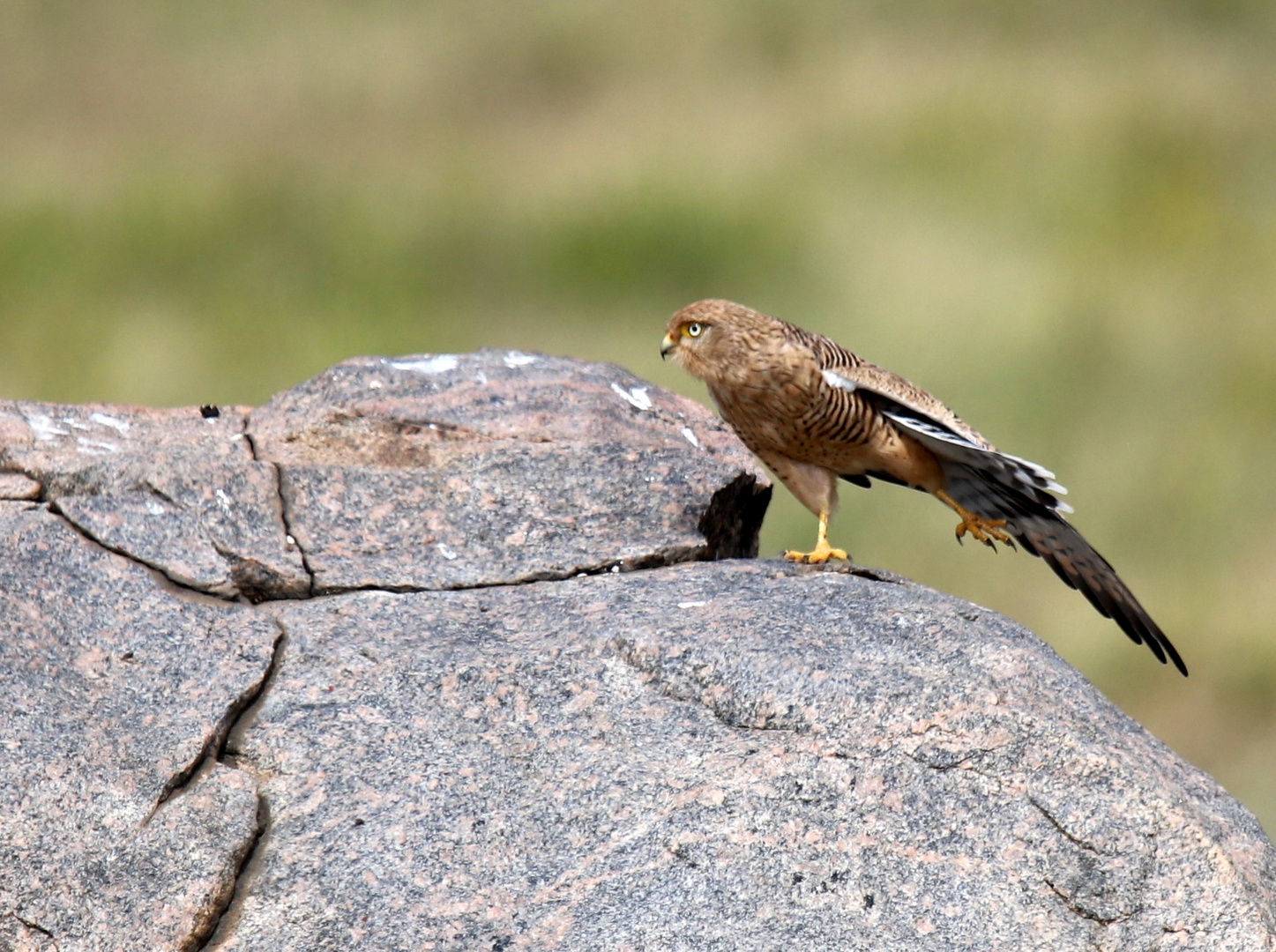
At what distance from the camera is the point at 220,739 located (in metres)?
3.48

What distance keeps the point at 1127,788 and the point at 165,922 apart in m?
2.11

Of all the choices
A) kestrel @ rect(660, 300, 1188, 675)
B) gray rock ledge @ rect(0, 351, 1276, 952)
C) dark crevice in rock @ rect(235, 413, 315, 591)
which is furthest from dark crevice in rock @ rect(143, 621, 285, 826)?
kestrel @ rect(660, 300, 1188, 675)

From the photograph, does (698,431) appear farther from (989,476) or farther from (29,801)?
(29,801)

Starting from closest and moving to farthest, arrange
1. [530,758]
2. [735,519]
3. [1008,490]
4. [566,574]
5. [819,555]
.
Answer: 1. [530,758]
2. [566,574]
3. [819,555]
4. [1008,490]
5. [735,519]

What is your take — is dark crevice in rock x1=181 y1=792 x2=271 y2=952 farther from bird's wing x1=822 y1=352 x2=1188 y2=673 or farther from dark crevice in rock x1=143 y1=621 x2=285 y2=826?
bird's wing x1=822 y1=352 x2=1188 y2=673

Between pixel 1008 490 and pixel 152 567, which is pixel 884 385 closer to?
pixel 1008 490

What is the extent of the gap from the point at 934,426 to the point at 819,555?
1.71 ft

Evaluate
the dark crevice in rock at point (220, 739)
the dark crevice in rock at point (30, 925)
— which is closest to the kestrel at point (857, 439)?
the dark crevice in rock at point (220, 739)

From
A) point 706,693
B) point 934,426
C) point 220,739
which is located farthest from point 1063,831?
point 220,739

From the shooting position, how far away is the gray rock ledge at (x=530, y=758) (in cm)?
321

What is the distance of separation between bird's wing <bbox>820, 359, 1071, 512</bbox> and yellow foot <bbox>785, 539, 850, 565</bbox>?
43 cm

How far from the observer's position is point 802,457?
4730 mm

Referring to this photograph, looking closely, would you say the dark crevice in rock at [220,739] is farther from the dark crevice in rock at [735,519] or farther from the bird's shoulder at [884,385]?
the bird's shoulder at [884,385]

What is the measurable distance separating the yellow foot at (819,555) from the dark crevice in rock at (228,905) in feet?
5.67
